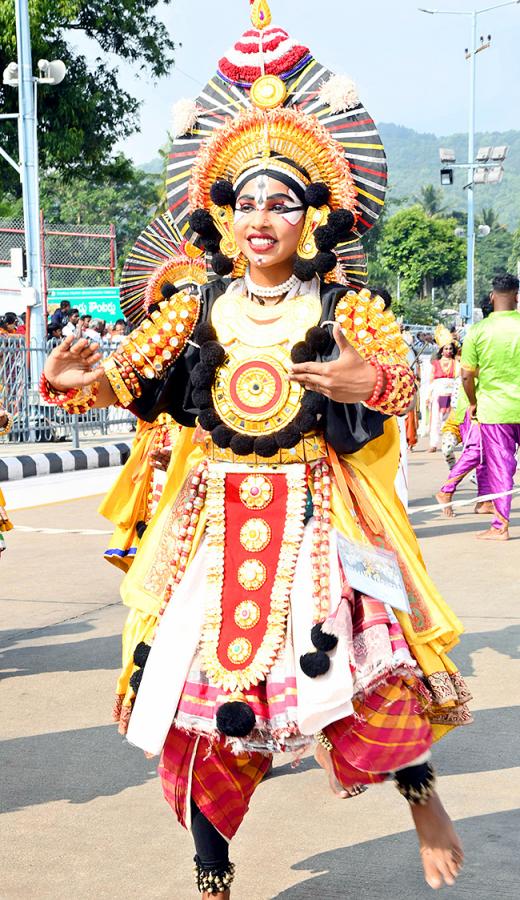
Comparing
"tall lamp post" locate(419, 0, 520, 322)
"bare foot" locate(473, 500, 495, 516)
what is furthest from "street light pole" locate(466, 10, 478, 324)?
"bare foot" locate(473, 500, 495, 516)

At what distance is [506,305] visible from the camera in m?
9.75

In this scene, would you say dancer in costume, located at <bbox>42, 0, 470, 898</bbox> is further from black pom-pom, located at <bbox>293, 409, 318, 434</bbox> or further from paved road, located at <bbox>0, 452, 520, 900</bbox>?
paved road, located at <bbox>0, 452, 520, 900</bbox>

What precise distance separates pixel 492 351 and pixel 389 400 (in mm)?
6630

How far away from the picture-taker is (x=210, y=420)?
3590mm

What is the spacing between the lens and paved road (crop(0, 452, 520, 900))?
3.66 metres

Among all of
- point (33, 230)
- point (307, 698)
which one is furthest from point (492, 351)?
point (33, 230)

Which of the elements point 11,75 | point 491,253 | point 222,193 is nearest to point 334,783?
point 222,193

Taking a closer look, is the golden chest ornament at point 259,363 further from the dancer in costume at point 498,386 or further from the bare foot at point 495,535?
the bare foot at point 495,535

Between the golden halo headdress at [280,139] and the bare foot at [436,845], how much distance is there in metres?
1.53

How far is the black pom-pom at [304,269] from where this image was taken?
3.65 metres

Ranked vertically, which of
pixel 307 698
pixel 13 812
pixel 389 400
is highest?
pixel 389 400

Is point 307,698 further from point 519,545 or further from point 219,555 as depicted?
point 519,545

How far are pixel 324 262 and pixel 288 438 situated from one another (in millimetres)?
542

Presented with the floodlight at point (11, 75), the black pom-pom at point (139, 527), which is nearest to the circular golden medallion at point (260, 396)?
the black pom-pom at point (139, 527)
